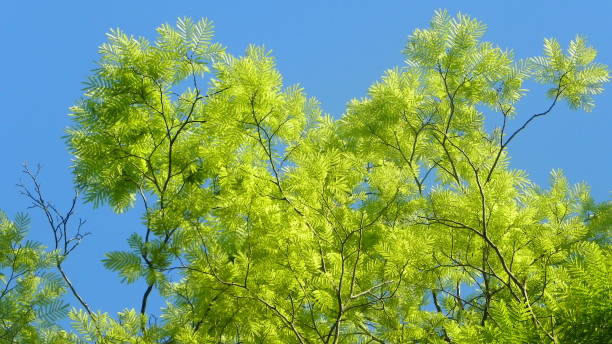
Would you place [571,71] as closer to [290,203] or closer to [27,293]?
[290,203]

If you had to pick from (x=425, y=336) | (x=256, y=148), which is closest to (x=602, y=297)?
(x=425, y=336)

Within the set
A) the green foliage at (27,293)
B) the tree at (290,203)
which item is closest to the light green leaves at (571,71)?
the tree at (290,203)

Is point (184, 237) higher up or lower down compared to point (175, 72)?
lower down

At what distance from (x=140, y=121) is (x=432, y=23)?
2.18 m

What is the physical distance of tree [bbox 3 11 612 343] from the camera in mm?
3785

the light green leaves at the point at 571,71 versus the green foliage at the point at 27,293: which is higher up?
the light green leaves at the point at 571,71

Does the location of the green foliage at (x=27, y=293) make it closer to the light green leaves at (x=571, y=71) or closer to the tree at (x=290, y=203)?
the tree at (x=290, y=203)

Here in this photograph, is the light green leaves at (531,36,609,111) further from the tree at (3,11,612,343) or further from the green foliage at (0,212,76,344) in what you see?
the green foliage at (0,212,76,344)

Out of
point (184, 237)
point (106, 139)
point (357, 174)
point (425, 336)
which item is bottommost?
point (425, 336)

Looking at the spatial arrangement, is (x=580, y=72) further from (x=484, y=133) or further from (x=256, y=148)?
(x=256, y=148)

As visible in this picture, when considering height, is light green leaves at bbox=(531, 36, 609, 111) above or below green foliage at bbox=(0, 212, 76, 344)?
above

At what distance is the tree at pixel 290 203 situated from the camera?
3.79 metres

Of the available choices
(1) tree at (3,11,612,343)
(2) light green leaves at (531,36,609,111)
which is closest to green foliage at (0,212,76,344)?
(1) tree at (3,11,612,343)

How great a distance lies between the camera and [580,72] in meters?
4.45
